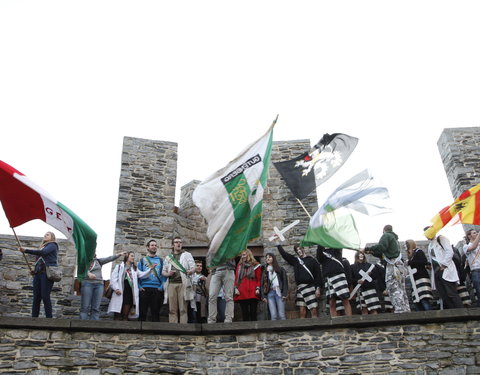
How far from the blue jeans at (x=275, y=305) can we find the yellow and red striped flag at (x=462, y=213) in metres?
2.60

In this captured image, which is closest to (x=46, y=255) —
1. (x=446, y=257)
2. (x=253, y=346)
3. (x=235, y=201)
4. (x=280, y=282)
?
(x=235, y=201)

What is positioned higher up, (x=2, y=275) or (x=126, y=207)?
(x=126, y=207)

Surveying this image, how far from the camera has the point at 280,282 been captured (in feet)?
32.1

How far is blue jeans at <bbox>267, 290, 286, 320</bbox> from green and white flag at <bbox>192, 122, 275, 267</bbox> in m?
0.93

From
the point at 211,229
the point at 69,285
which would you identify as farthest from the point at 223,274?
the point at 69,285

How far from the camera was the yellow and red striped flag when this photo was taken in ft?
31.8

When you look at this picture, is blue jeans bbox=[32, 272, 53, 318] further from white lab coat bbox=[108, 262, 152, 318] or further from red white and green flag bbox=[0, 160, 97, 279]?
white lab coat bbox=[108, 262, 152, 318]

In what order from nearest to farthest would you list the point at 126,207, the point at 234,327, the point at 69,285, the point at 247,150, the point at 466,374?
1. the point at 466,374
2. the point at 234,327
3. the point at 247,150
4. the point at 69,285
5. the point at 126,207

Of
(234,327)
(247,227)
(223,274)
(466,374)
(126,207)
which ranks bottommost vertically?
(466,374)

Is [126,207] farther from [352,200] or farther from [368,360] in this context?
[368,360]

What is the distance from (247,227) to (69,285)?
3705 millimetres

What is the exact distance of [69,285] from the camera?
36.0 ft

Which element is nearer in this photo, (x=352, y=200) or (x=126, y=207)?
(x=352, y=200)

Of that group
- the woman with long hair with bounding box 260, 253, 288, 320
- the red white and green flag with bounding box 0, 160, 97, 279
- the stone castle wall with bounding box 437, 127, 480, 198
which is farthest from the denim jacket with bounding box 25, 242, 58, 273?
the stone castle wall with bounding box 437, 127, 480, 198
